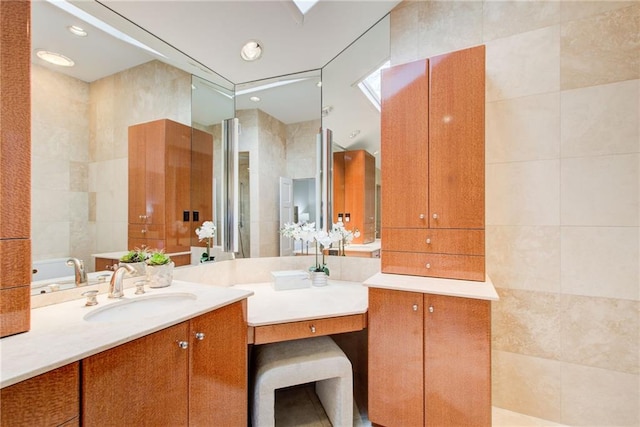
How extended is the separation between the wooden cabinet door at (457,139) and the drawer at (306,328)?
2.63ft

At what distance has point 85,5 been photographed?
1446mm

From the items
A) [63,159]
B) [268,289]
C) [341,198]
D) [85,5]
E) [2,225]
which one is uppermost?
[85,5]

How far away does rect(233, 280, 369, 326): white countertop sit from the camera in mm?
1591

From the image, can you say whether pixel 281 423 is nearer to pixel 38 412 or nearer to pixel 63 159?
pixel 38 412

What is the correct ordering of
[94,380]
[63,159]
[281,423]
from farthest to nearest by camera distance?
[281,423]
[63,159]
[94,380]

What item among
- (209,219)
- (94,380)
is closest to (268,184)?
(209,219)

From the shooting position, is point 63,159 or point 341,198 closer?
point 63,159

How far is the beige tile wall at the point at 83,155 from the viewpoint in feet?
4.28

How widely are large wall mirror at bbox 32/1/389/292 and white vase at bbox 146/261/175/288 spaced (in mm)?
220

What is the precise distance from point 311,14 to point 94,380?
2291mm

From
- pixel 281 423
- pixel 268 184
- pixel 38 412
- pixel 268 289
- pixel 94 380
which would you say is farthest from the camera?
pixel 268 184

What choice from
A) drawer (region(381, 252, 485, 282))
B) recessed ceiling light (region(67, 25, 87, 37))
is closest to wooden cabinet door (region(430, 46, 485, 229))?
drawer (region(381, 252, 485, 282))

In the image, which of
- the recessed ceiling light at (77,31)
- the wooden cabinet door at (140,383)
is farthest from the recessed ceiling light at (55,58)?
the wooden cabinet door at (140,383)

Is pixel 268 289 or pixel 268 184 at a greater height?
pixel 268 184
